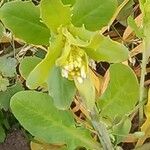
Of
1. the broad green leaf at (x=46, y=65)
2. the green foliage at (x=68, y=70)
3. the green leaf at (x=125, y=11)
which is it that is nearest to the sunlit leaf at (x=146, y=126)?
the green foliage at (x=68, y=70)

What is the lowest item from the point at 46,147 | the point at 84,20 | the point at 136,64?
the point at 46,147

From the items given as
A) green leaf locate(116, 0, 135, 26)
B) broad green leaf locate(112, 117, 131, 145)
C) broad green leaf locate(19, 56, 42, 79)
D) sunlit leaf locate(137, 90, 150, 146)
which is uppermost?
broad green leaf locate(19, 56, 42, 79)

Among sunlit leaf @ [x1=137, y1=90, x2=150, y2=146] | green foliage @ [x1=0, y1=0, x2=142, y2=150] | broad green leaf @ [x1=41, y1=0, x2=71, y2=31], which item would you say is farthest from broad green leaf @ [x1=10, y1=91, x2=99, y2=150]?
broad green leaf @ [x1=41, y1=0, x2=71, y2=31]

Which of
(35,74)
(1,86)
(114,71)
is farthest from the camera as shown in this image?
(1,86)

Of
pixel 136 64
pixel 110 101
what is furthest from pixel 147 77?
pixel 110 101

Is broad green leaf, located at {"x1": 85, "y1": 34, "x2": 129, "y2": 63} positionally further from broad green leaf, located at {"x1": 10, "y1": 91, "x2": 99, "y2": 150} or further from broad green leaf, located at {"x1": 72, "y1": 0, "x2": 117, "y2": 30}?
broad green leaf, located at {"x1": 10, "y1": 91, "x2": 99, "y2": 150}

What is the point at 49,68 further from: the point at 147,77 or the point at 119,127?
the point at 147,77

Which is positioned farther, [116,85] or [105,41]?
[116,85]
